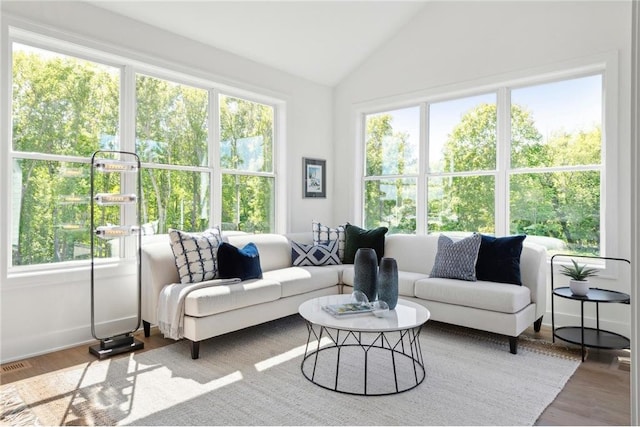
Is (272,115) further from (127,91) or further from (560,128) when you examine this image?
(560,128)

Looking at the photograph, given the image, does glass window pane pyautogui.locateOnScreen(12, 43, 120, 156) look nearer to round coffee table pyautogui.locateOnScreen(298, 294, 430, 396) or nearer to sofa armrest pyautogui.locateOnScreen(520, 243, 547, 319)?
round coffee table pyautogui.locateOnScreen(298, 294, 430, 396)

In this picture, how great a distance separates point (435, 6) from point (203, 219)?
3.54 m

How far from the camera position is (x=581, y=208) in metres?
3.82

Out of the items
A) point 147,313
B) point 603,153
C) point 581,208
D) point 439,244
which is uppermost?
point 603,153

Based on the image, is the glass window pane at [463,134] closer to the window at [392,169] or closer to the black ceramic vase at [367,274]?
the window at [392,169]

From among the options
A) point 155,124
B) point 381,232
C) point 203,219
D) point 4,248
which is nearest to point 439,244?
point 381,232

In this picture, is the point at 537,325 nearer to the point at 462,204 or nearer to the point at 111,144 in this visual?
the point at 462,204

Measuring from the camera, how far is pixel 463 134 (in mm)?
4637

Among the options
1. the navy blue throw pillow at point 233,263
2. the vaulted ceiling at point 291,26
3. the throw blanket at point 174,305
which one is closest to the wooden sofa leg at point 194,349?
the throw blanket at point 174,305

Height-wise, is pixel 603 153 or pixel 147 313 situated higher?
pixel 603 153

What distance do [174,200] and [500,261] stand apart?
309 centimetres

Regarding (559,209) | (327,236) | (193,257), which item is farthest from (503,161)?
(193,257)

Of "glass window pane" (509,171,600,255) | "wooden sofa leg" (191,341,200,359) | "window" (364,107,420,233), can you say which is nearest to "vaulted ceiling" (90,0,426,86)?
"window" (364,107,420,233)

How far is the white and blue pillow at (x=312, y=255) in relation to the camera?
4383 millimetres
